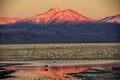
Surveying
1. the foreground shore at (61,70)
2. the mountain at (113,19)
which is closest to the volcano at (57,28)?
the mountain at (113,19)

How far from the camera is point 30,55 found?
8.97ft

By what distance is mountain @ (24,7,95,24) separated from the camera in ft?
8.99

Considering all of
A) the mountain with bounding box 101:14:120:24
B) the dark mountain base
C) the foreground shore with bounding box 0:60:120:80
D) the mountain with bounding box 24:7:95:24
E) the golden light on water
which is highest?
the golden light on water

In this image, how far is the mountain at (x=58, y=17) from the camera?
8.99 ft

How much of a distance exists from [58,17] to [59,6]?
0.14m

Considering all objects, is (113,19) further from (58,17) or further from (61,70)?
(61,70)

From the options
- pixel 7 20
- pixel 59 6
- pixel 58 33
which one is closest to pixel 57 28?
pixel 58 33

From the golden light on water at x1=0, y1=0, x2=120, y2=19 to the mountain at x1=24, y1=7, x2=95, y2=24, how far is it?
1.9 inches

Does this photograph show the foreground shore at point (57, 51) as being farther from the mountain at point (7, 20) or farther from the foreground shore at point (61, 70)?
the mountain at point (7, 20)

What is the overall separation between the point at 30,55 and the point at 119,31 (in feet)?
3.64

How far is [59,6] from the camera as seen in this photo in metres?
2.76

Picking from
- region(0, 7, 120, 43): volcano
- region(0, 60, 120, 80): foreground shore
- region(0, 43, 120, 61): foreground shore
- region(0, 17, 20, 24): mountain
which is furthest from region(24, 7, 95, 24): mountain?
region(0, 60, 120, 80): foreground shore

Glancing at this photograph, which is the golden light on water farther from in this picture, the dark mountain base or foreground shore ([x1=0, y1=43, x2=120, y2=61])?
foreground shore ([x1=0, y1=43, x2=120, y2=61])

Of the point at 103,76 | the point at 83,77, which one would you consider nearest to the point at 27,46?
the point at 83,77
